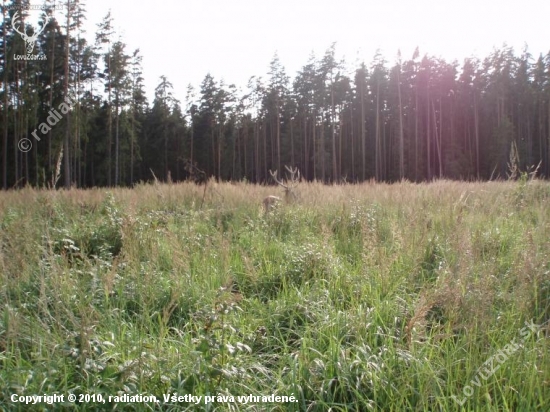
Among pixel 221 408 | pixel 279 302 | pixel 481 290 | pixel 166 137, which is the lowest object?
pixel 221 408

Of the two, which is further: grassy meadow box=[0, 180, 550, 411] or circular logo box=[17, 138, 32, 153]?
circular logo box=[17, 138, 32, 153]

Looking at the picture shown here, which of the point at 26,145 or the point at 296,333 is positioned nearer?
A: the point at 296,333

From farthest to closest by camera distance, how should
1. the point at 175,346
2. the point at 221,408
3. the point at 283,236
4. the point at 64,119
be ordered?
1. the point at 64,119
2. the point at 283,236
3. the point at 175,346
4. the point at 221,408

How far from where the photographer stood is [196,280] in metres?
3.68

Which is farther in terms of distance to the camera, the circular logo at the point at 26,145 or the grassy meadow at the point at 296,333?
Result: the circular logo at the point at 26,145

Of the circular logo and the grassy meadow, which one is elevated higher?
the circular logo

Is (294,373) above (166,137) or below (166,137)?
below

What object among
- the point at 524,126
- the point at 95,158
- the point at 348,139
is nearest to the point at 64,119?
the point at 95,158

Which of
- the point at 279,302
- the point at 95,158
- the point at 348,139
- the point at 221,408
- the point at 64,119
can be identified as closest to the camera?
the point at 221,408

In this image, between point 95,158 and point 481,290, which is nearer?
point 481,290

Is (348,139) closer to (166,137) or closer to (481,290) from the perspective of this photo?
(166,137)

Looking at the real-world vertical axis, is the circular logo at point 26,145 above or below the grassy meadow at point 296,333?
above

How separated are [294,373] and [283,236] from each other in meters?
3.41

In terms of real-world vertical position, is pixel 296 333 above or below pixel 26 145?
below
